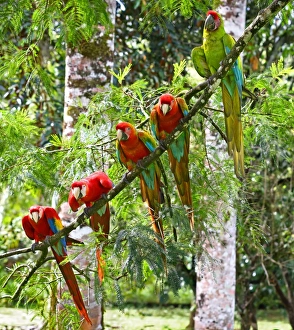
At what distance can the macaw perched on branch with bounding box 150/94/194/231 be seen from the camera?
148 centimetres

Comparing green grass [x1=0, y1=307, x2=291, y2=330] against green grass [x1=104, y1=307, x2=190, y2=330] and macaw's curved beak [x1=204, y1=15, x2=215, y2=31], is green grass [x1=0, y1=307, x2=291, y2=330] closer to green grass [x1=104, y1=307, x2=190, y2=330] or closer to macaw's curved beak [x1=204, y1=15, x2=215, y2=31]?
green grass [x1=104, y1=307, x2=190, y2=330]

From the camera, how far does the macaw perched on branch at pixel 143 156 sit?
154 cm

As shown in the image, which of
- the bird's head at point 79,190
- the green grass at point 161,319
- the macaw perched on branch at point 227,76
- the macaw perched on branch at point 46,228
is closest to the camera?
the macaw perched on branch at point 227,76

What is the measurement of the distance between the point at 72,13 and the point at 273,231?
2930 mm

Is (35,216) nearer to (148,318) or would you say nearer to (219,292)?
(219,292)

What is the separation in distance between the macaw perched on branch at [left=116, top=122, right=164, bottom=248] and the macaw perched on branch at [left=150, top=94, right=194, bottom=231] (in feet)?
0.15

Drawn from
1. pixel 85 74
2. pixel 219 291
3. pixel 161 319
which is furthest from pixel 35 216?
pixel 161 319

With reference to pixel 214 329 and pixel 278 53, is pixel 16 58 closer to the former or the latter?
pixel 214 329

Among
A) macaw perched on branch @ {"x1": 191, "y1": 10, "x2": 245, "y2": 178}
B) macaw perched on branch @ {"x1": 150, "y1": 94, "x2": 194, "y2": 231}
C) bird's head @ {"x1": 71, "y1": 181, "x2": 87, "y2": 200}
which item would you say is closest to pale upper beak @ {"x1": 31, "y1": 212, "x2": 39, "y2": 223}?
bird's head @ {"x1": 71, "y1": 181, "x2": 87, "y2": 200}

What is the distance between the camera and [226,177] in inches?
81.7

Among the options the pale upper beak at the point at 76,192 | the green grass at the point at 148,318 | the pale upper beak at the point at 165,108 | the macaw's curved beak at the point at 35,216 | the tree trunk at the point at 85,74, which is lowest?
the green grass at the point at 148,318

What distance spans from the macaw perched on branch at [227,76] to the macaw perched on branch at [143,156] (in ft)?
0.85

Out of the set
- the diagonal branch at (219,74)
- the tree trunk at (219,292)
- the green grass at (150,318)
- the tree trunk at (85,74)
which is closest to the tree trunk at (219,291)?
the tree trunk at (219,292)

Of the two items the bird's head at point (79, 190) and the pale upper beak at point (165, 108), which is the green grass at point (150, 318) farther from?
the pale upper beak at point (165, 108)
